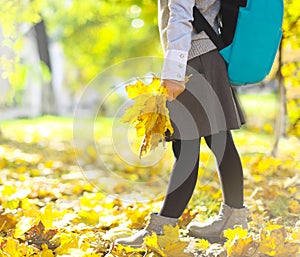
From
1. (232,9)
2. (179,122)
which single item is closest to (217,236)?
(179,122)

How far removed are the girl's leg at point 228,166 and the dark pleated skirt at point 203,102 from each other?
0.07 meters

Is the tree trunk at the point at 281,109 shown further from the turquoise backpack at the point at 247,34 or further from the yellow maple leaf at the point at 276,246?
the yellow maple leaf at the point at 276,246

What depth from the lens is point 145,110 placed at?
224 centimetres

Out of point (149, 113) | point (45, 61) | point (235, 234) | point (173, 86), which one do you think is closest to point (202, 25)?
point (173, 86)

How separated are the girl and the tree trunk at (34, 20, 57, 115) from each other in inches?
418

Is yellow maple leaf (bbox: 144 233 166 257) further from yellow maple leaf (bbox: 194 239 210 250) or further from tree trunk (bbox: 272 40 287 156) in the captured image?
tree trunk (bbox: 272 40 287 156)

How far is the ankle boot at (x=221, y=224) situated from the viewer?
2.44 metres

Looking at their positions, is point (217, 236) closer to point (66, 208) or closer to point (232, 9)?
point (232, 9)

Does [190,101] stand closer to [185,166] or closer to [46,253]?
[185,166]

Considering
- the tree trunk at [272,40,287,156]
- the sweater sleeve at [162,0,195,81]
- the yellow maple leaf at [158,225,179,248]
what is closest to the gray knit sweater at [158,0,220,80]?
the sweater sleeve at [162,0,195,81]

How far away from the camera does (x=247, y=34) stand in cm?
227

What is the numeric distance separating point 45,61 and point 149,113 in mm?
10788

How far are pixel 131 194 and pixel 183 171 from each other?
4.57ft

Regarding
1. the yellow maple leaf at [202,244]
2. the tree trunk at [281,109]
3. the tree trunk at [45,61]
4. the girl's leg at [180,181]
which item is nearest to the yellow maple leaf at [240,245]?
the yellow maple leaf at [202,244]
